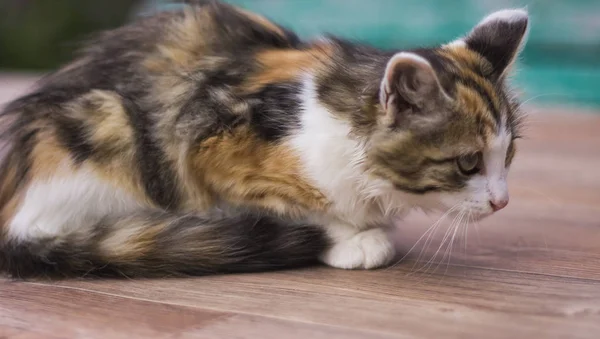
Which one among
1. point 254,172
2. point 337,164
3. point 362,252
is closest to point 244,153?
point 254,172

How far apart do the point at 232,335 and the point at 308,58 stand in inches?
23.7

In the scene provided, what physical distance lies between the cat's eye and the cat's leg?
9.2 inches

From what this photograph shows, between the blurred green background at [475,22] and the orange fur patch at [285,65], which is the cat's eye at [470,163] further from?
the blurred green background at [475,22]

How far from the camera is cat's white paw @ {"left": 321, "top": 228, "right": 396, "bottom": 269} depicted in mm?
1351

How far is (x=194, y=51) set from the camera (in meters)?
1.48

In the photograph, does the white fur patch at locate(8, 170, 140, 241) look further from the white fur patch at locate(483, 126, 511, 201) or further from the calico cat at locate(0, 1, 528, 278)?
the white fur patch at locate(483, 126, 511, 201)

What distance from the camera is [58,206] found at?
133cm

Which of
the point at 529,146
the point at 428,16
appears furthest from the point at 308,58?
the point at 428,16

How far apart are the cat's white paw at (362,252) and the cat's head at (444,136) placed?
0.15 metres

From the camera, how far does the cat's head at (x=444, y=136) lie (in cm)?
120

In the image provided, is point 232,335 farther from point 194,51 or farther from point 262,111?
point 194,51

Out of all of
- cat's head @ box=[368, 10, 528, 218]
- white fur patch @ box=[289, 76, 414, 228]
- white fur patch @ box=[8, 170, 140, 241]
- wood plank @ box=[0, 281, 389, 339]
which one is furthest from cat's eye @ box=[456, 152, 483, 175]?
white fur patch @ box=[8, 170, 140, 241]

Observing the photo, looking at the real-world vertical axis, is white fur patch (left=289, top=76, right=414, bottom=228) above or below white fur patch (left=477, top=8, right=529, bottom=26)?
below

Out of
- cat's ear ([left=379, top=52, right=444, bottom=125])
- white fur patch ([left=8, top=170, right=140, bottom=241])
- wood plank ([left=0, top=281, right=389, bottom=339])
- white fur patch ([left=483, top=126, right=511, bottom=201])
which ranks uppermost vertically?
cat's ear ([left=379, top=52, right=444, bottom=125])
